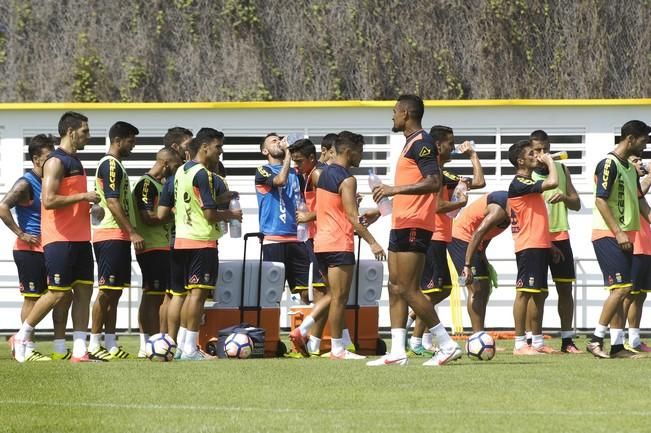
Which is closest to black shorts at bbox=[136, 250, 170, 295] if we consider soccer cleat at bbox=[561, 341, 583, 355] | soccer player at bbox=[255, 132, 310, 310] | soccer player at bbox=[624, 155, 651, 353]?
soccer player at bbox=[255, 132, 310, 310]

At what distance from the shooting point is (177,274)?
14.9 m

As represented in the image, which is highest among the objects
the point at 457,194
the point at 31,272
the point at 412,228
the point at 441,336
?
the point at 457,194

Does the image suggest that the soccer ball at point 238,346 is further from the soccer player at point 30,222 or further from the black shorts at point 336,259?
the soccer player at point 30,222

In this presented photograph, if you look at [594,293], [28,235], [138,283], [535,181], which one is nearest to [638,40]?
[594,293]

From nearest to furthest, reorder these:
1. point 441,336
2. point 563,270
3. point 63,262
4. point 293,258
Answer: point 441,336 < point 63,262 < point 563,270 < point 293,258

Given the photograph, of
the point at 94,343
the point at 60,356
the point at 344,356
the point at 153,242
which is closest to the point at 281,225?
the point at 153,242

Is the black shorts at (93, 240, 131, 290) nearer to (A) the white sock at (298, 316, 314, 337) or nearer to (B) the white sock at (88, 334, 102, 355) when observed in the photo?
(B) the white sock at (88, 334, 102, 355)

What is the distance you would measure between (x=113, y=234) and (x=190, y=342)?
143 centimetres

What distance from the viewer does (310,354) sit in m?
15.0

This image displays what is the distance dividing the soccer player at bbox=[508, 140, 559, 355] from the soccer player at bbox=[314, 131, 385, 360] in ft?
6.57

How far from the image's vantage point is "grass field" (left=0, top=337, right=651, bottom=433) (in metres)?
8.61

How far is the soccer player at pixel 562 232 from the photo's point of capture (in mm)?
15719

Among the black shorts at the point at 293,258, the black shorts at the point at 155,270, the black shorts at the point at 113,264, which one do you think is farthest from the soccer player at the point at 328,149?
the black shorts at the point at 113,264

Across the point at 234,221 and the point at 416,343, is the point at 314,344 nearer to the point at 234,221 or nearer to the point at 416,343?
the point at 416,343
